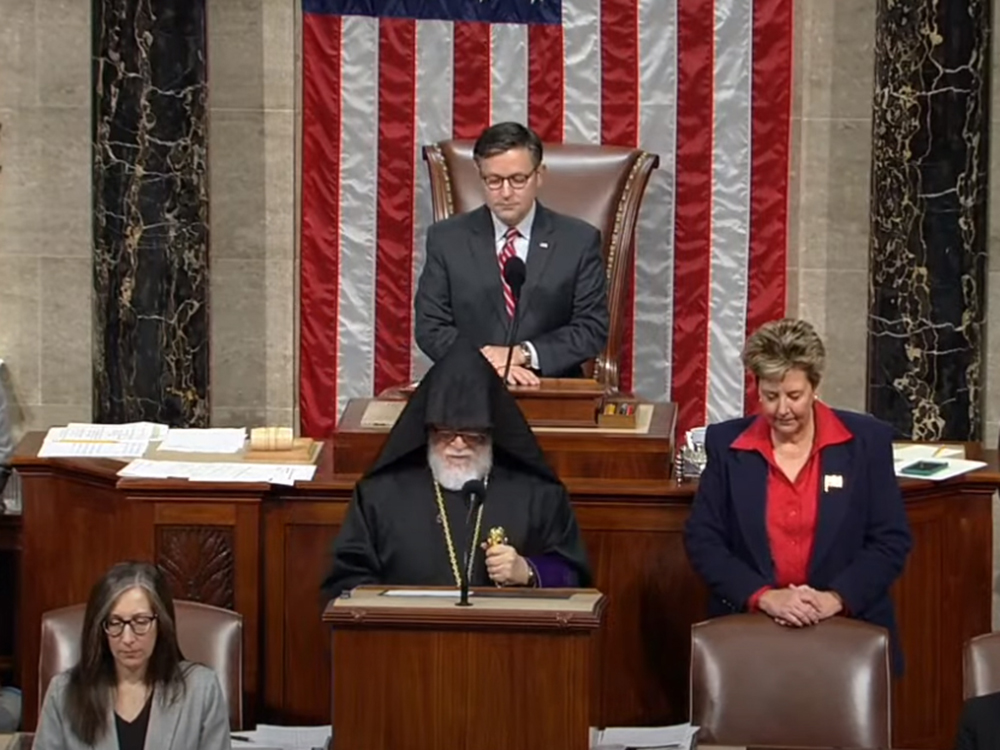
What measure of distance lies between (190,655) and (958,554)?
8.79 feet

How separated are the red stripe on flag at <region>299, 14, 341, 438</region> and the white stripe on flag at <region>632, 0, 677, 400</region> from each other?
1.38 m

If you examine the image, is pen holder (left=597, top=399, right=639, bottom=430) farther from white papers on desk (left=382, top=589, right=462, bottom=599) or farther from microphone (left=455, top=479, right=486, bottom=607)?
white papers on desk (left=382, top=589, right=462, bottom=599)

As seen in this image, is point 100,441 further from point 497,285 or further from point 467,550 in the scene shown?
point 467,550

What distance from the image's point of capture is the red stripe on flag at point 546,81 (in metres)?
10.0

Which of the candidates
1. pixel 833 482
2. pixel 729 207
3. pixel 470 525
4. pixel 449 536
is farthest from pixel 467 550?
pixel 729 207

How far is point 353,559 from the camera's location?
655 centimetres

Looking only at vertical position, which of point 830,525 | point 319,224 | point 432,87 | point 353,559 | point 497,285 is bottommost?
point 353,559

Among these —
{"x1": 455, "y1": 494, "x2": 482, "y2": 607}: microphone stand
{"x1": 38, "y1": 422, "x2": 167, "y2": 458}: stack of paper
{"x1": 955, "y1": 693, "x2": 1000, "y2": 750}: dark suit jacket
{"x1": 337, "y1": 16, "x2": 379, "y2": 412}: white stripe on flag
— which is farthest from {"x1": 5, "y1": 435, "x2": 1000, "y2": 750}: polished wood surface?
{"x1": 337, "y1": 16, "x2": 379, "y2": 412}: white stripe on flag

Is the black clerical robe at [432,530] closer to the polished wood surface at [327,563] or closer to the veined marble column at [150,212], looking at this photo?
the polished wood surface at [327,563]

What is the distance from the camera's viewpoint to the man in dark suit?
8172mm

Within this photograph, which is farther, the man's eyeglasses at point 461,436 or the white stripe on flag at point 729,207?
the white stripe on flag at point 729,207

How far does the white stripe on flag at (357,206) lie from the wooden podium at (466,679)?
183 inches

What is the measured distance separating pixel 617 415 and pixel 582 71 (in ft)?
9.73

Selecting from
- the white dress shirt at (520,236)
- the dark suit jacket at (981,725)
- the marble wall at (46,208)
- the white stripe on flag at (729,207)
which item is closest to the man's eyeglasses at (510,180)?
the white dress shirt at (520,236)
